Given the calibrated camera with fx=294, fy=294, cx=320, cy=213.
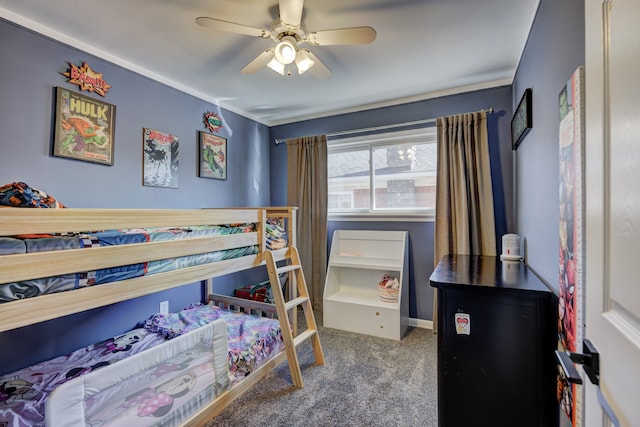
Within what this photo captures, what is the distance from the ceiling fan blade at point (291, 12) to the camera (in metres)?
1.51

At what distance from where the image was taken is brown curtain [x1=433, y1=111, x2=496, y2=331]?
274 centimetres

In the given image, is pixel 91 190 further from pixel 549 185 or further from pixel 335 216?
pixel 549 185

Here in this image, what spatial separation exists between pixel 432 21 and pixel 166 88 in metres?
2.32

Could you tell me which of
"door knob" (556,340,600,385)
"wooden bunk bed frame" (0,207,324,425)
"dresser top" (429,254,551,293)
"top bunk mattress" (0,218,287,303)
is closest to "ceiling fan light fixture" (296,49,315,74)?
"wooden bunk bed frame" (0,207,324,425)

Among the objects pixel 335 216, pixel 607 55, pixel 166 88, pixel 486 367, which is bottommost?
pixel 486 367

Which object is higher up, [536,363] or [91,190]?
[91,190]

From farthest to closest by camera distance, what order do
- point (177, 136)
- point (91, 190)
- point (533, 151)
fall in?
point (177, 136), point (91, 190), point (533, 151)

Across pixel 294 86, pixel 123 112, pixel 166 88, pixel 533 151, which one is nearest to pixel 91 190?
pixel 123 112

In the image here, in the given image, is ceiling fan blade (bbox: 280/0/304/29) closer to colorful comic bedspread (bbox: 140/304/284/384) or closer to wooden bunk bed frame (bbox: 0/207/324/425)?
wooden bunk bed frame (bbox: 0/207/324/425)

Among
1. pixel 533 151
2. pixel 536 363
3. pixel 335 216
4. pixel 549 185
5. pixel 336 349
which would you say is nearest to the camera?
pixel 536 363

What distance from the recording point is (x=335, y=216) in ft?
11.7

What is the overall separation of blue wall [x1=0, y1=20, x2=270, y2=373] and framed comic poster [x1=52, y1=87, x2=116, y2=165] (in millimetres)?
48

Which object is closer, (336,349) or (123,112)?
(123,112)

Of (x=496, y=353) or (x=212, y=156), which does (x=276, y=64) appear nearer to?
(x=212, y=156)
